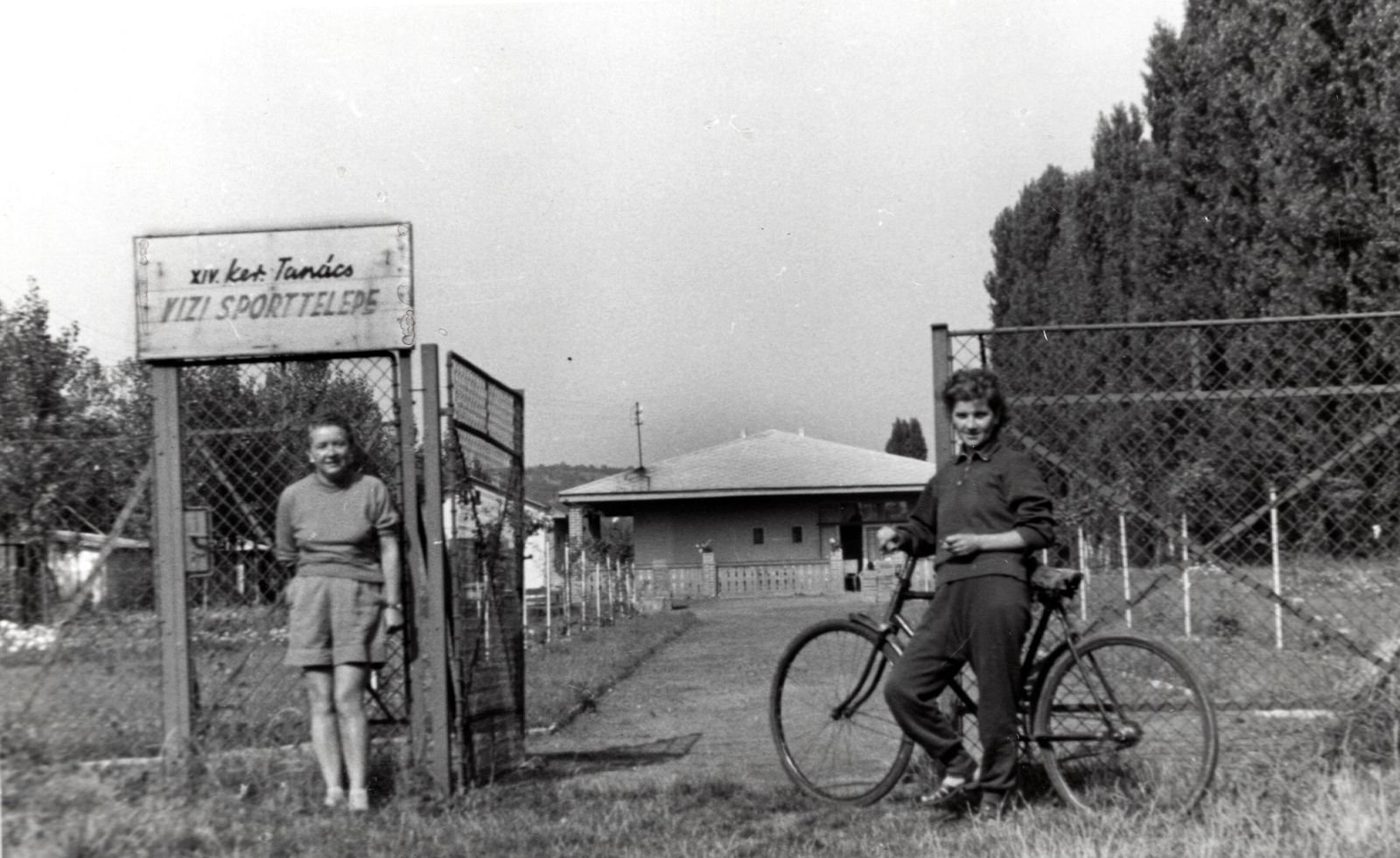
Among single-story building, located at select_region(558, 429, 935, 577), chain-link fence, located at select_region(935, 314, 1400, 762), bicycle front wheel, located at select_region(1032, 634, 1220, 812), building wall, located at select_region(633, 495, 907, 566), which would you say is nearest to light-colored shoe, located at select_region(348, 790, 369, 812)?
bicycle front wheel, located at select_region(1032, 634, 1220, 812)

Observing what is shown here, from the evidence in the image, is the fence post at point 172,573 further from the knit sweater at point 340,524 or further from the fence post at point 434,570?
the fence post at point 434,570

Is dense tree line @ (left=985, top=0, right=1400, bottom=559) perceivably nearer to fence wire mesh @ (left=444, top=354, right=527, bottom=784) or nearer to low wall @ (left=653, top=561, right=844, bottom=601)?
fence wire mesh @ (left=444, top=354, right=527, bottom=784)

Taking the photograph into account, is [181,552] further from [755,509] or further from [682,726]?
[755,509]

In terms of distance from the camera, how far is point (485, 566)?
23.4 feet

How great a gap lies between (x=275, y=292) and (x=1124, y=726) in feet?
13.2

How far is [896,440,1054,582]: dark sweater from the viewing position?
18.5 ft

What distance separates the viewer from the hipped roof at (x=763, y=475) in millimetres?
43594

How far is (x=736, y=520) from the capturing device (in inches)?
1774

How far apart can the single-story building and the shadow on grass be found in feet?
114

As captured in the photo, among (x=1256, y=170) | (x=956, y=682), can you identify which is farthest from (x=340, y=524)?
(x=1256, y=170)

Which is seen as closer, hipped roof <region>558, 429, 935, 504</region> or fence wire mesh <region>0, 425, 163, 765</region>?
fence wire mesh <region>0, 425, 163, 765</region>

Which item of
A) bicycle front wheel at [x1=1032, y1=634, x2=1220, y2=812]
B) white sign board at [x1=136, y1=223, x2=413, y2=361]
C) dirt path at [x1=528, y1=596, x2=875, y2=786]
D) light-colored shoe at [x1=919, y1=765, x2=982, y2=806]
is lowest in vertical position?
dirt path at [x1=528, y1=596, x2=875, y2=786]

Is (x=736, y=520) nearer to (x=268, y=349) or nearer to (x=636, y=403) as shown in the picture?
(x=636, y=403)

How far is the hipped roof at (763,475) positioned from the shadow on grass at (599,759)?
3491 centimetres
